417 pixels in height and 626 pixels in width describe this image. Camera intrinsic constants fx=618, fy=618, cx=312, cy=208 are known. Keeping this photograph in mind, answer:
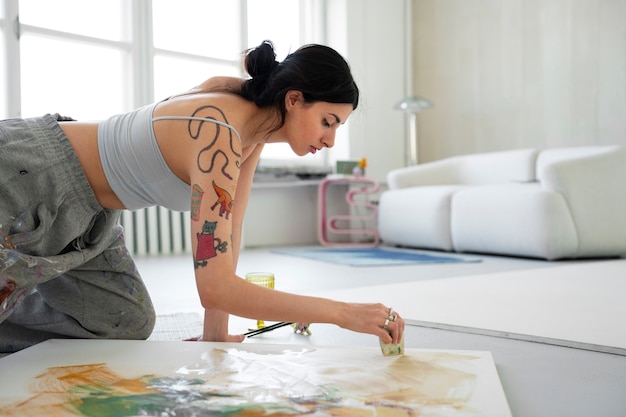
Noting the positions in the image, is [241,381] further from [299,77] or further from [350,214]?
[350,214]

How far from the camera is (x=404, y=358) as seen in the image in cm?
116

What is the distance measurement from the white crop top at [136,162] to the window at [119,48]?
291cm

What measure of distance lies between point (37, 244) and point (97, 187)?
15 centimetres

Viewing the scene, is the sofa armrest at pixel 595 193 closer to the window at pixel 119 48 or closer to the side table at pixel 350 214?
the side table at pixel 350 214

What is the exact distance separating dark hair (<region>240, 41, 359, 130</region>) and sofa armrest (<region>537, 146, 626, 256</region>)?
2.74 metres

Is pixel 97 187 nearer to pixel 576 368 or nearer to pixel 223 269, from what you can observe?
pixel 223 269

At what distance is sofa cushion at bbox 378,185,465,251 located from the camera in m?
4.31

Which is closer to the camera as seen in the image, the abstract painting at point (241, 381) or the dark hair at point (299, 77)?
the abstract painting at point (241, 381)

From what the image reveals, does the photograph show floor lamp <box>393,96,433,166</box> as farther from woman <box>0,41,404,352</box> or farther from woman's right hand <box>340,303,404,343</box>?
woman's right hand <box>340,303,404,343</box>

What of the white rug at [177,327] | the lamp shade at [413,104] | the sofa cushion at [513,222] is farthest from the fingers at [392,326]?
the lamp shade at [413,104]

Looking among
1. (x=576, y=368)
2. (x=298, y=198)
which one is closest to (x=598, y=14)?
(x=298, y=198)

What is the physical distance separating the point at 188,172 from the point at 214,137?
0.10m

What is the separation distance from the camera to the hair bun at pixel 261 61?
1.20m

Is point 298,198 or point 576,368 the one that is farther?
point 298,198
